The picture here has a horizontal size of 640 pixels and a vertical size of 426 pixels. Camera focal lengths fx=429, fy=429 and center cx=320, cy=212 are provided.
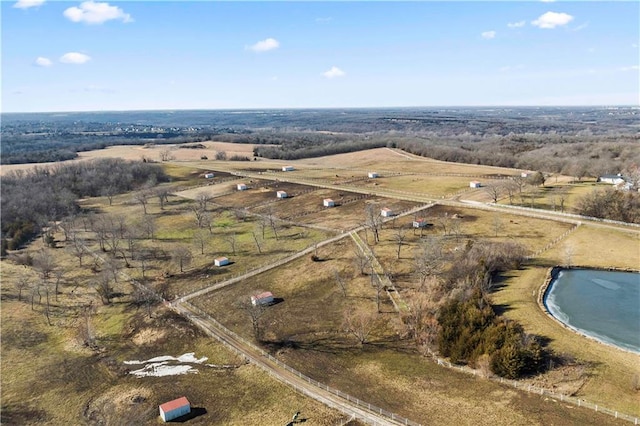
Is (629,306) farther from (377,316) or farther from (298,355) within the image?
(298,355)

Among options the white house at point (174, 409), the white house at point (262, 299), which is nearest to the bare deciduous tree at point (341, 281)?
the white house at point (262, 299)

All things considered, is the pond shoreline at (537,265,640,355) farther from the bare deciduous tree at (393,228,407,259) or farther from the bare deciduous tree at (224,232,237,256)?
the bare deciduous tree at (224,232,237,256)

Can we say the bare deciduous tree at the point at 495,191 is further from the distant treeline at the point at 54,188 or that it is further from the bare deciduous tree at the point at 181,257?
the distant treeline at the point at 54,188

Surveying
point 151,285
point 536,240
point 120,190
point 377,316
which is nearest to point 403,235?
point 536,240

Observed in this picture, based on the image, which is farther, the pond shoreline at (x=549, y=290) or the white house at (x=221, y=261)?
the white house at (x=221, y=261)

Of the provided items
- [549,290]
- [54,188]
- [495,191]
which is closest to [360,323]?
[549,290]
